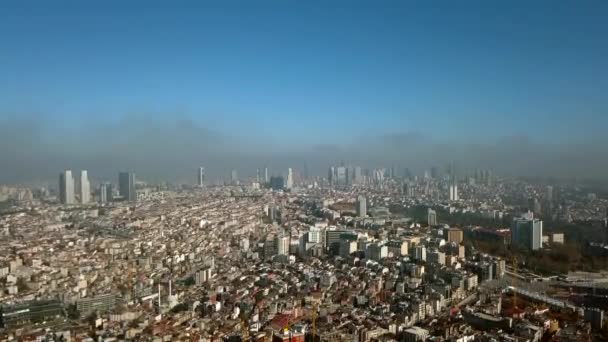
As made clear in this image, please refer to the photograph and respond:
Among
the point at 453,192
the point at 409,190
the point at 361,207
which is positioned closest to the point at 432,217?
the point at 361,207

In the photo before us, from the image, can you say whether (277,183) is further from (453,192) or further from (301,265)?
(301,265)

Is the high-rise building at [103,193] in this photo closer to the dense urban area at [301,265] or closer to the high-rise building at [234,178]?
the dense urban area at [301,265]

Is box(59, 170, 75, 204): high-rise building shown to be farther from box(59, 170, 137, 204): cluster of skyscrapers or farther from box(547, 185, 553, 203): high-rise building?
box(547, 185, 553, 203): high-rise building

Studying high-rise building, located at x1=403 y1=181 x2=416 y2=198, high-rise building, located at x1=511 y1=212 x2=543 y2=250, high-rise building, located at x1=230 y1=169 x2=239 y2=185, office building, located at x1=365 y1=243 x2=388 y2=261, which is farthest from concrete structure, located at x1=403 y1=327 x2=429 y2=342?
high-rise building, located at x1=230 y1=169 x2=239 y2=185

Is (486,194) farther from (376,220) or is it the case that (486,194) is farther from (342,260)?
(342,260)

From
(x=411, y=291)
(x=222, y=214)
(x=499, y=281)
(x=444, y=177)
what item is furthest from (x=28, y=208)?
(x=444, y=177)
